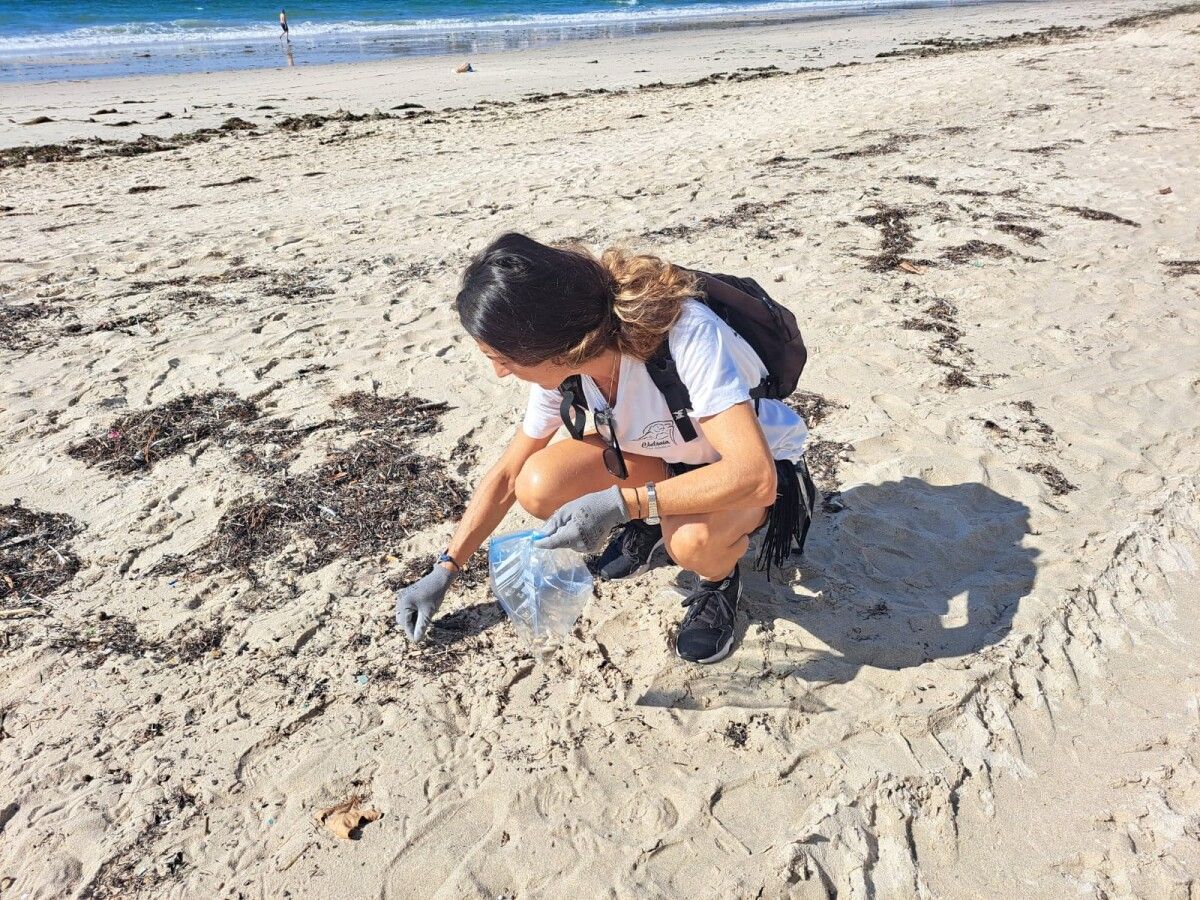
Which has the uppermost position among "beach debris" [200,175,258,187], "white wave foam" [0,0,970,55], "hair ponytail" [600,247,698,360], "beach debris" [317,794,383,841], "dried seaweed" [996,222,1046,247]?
"hair ponytail" [600,247,698,360]

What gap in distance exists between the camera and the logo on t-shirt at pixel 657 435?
203 centimetres

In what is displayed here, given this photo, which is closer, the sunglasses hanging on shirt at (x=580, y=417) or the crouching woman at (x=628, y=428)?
the crouching woman at (x=628, y=428)

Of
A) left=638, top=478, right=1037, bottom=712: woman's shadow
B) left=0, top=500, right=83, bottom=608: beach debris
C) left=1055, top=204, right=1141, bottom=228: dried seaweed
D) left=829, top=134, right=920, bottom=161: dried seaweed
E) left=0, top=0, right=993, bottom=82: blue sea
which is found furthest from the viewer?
left=0, top=0, right=993, bottom=82: blue sea

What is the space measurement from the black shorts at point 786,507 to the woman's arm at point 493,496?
412 millimetres

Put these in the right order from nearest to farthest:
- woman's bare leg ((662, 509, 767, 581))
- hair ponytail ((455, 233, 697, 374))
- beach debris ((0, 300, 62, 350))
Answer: hair ponytail ((455, 233, 697, 374))
woman's bare leg ((662, 509, 767, 581))
beach debris ((0, 300, 62, 350))

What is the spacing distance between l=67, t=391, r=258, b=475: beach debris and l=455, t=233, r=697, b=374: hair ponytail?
1.98 m

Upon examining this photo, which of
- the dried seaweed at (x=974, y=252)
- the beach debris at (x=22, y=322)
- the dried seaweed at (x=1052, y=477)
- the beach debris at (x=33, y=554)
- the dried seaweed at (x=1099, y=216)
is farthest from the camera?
the dried seaweed at (x=1099, y=216)

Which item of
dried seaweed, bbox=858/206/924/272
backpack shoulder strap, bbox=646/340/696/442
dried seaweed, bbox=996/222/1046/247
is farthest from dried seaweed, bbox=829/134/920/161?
backpack shoulder strap, bbox=646/340/696/442

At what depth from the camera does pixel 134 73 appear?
14727mm

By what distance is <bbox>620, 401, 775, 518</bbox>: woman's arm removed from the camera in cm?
180

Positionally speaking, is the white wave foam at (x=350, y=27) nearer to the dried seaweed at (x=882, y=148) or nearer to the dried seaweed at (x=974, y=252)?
the dried seaweed at (x=882, y=148)

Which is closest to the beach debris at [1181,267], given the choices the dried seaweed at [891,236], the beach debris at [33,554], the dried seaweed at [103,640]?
the dried seaweed at [891,236]

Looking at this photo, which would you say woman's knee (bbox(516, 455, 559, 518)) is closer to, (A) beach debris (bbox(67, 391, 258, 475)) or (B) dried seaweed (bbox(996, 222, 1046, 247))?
(A) beach debris (bbox(67, 391, 258, 475))

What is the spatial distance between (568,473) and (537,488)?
94 millimetres
